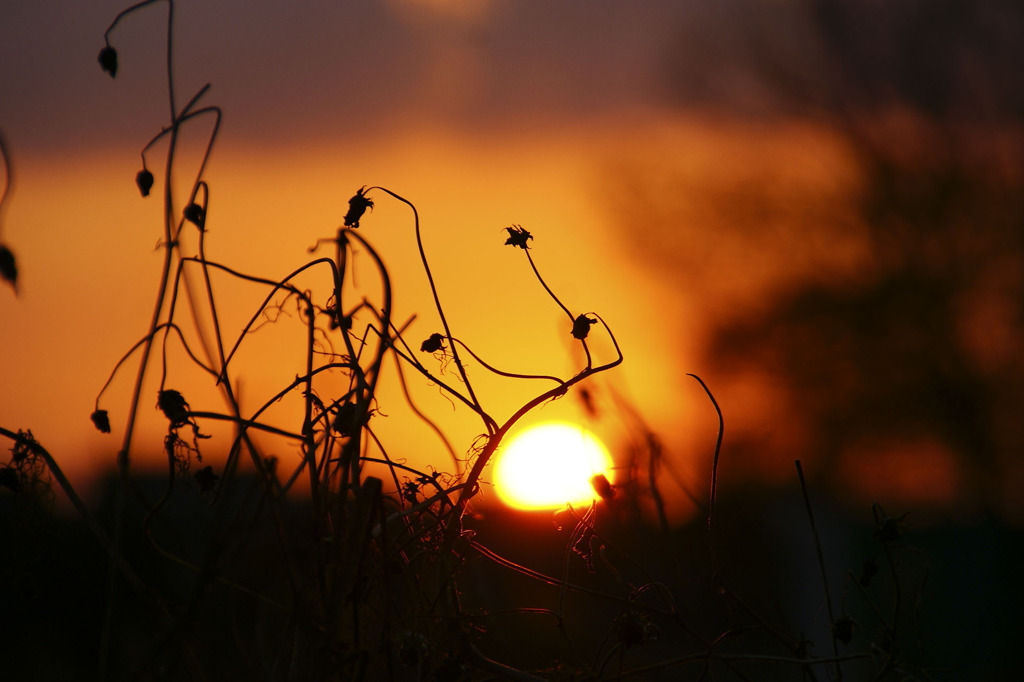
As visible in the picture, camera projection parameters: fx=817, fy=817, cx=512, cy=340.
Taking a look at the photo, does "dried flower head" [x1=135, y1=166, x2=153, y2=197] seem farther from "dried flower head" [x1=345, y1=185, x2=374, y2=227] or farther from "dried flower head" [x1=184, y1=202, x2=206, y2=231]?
"dried flower head" [x1=345, y1=185, x2=374, y2=227]

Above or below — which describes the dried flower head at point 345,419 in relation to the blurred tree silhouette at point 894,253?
below

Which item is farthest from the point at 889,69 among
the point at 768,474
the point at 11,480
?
the point at 11,480

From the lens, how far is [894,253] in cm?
580

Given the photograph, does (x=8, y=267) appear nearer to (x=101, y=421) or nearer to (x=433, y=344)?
(x=101, y=421)

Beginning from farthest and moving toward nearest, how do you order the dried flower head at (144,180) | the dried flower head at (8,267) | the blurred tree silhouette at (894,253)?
the blurred tree silhouette at (894,253) → the dried flower head at (144,180) → the dried flower head at (8,267)

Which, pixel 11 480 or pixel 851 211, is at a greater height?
pixel 851 211

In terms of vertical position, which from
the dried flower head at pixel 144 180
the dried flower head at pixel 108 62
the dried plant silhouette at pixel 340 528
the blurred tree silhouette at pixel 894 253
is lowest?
the dried plant silhouette at pixel 340 528

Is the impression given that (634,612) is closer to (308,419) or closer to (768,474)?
(308,419)

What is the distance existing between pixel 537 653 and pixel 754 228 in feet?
17.7

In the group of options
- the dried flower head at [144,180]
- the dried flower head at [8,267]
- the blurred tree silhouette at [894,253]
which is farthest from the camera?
the blurred tree silhouette at [894,253]

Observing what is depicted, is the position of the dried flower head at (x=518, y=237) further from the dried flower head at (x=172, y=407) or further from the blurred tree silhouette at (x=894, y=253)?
the blurred tree silhouette at (x=894, y=253)

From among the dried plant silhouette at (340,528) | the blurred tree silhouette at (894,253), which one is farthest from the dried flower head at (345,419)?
the blurred tree silhouette at (894,253)

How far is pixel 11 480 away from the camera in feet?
2.29

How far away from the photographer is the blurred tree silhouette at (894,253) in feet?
17.3
